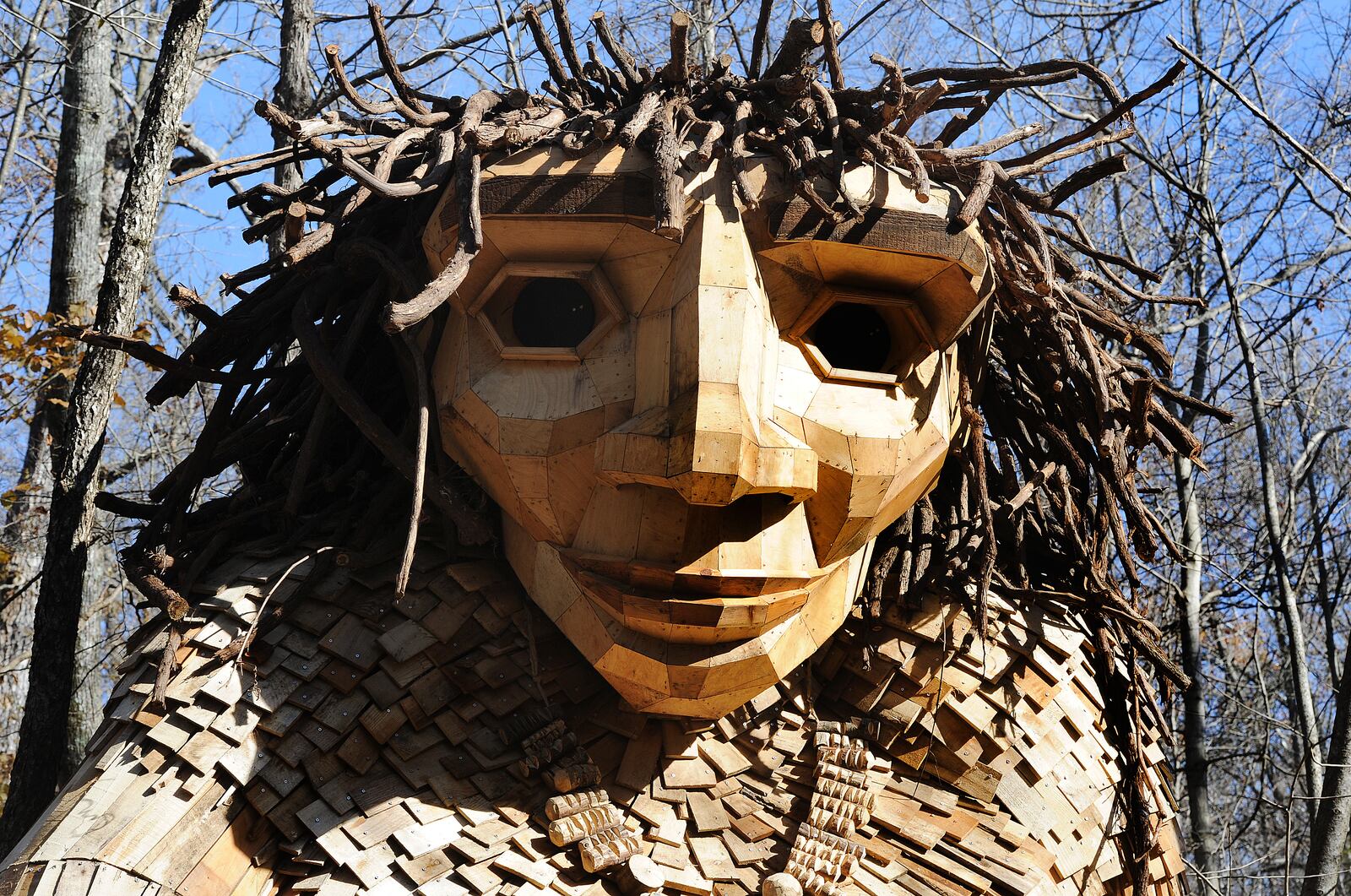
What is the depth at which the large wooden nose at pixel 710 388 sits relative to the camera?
249 centimetres

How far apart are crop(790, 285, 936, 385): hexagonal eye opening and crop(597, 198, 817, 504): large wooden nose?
0.13 meters

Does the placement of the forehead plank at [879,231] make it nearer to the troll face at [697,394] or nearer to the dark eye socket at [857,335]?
the troll face at [697,394]

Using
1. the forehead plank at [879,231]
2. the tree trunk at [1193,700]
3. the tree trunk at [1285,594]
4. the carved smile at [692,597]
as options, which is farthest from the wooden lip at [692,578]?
the tree trunk at [1193,700]

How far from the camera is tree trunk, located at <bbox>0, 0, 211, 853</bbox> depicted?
10.8 ft

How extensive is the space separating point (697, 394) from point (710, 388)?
3 cm

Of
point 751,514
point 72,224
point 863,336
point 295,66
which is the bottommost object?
point 751,514

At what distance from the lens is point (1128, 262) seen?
351 cm

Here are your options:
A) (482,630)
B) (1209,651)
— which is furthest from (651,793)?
(1209,651)

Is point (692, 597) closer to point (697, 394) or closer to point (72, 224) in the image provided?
point (697, 394)

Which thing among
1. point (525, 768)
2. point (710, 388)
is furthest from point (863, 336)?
point (525, 768)

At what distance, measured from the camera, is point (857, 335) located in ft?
9.67

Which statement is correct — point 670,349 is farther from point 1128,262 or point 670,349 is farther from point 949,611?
point 1128,262

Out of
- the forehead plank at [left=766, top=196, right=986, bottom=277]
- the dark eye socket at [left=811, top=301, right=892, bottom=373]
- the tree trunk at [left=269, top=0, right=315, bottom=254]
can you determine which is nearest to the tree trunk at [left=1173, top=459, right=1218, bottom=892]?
the dark eye socket at [left=811, top=301, right=892, bottom=373]

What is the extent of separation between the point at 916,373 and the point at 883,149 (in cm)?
47
